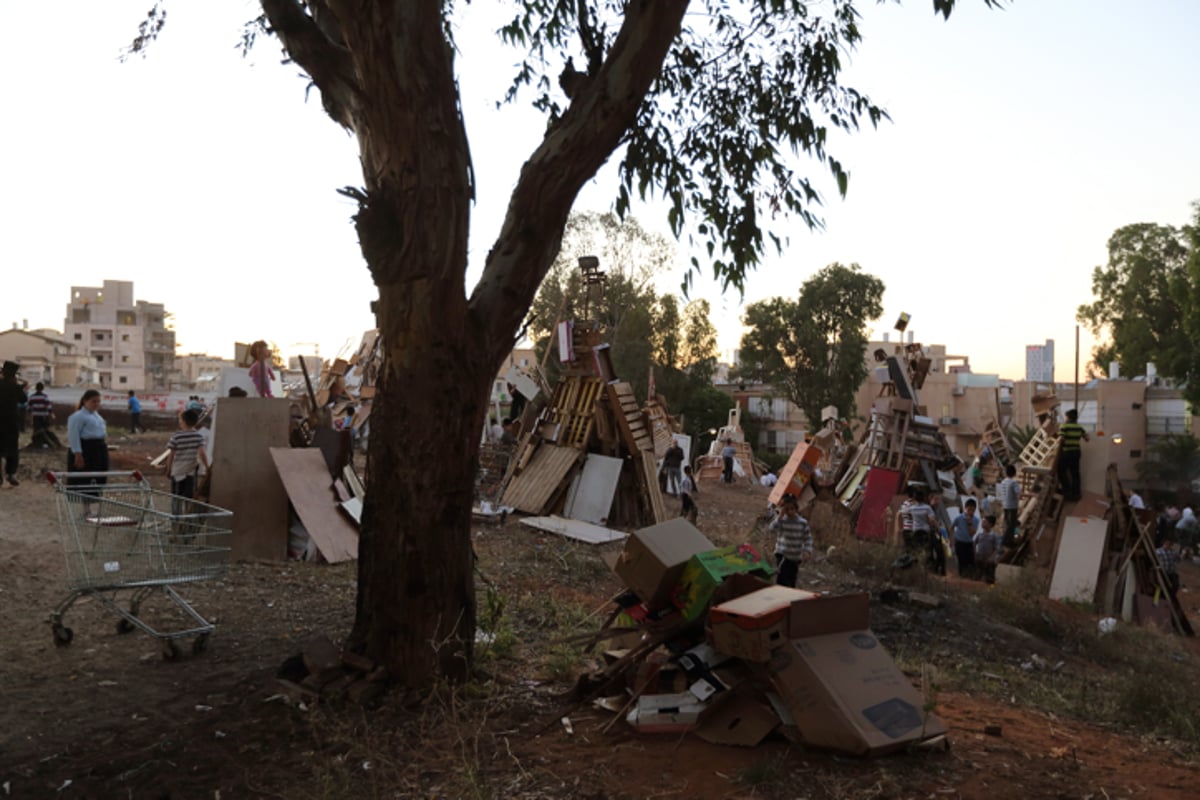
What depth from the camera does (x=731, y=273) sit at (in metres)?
7.78

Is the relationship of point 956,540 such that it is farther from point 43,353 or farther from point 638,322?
point 43,353

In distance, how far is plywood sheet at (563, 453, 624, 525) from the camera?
15641 millimetres

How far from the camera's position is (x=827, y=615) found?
5.38m

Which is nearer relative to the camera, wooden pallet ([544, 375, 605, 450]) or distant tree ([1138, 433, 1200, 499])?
wooden pallet ([544, 375, 605, 450])

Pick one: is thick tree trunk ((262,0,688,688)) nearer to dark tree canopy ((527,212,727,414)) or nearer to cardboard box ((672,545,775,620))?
cardboard box ((672,545,775,620))

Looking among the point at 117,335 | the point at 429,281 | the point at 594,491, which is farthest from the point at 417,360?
the point at 117,335

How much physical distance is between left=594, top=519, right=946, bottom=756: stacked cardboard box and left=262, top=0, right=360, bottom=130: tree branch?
3.30m

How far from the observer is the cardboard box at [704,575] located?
5.80m

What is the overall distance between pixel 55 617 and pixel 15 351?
7627 cm

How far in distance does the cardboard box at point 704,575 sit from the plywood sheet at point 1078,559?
11.9 m

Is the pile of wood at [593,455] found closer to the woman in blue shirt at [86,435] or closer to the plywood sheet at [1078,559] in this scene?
the woman in blue shirt at [86,435]

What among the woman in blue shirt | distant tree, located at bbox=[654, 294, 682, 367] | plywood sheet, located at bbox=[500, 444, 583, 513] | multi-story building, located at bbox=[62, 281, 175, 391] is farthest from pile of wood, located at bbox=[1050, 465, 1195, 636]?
multi-story building, located at bbox=[62, 281, 175, 391]

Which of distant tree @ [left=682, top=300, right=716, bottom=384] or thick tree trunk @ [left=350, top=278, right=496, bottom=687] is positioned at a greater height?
distant tree @ [left=682, top=300, right=716, bottom=384]

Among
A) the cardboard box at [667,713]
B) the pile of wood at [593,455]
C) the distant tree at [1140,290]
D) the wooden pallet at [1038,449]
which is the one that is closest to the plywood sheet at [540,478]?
the pile of wood at [593,455]
